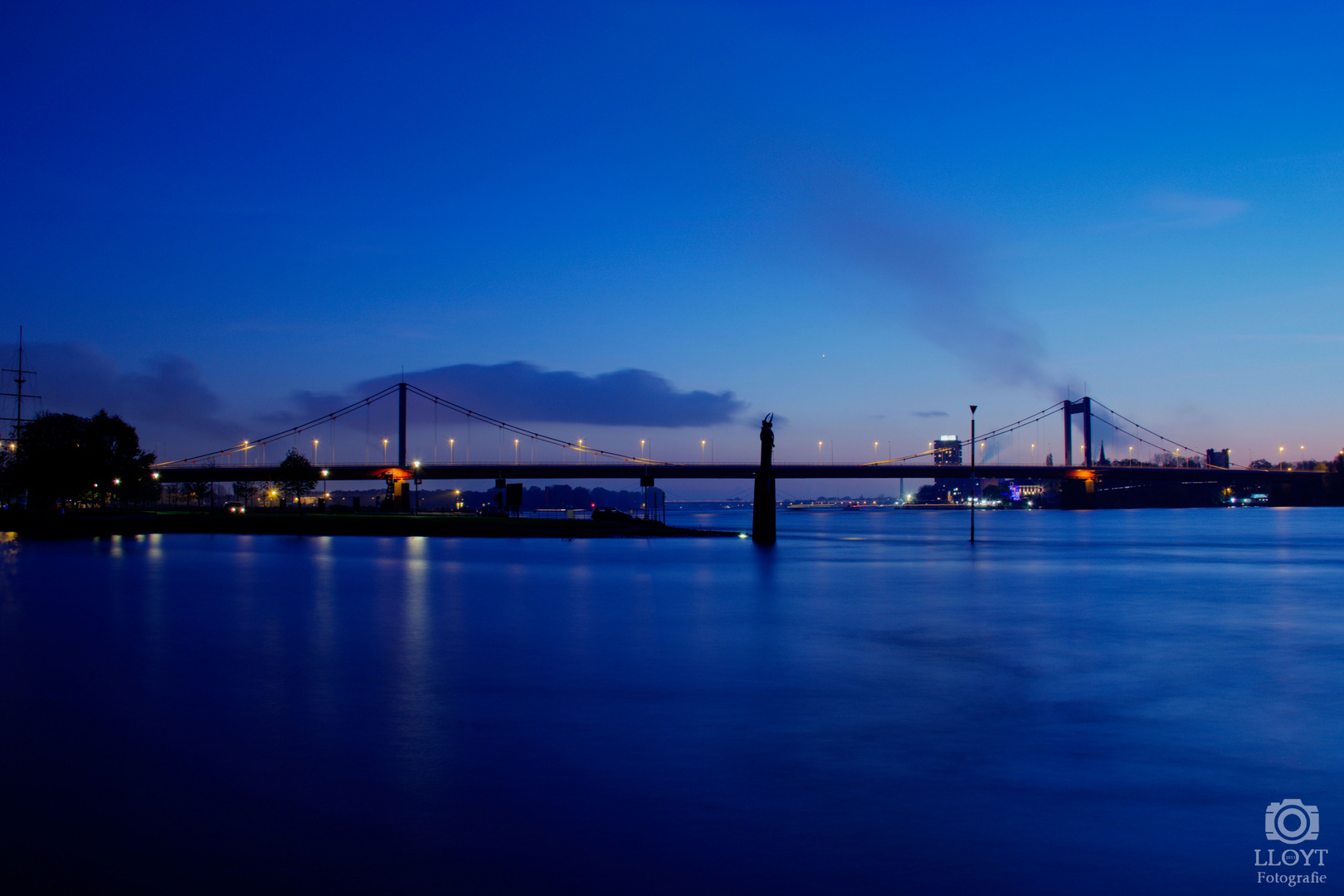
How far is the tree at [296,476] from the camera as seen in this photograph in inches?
3297

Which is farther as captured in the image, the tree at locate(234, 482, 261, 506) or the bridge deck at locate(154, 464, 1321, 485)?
the tree at locate(234, 482, 261, 506)

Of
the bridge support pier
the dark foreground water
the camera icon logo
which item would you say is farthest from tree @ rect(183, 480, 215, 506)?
the camera icon logo

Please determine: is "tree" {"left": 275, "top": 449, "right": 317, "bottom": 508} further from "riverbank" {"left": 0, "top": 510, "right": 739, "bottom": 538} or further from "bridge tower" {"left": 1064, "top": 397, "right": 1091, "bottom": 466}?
"bridge tower" {"left": 1064, "top": 397, "right": 1091, "bottom": 466}

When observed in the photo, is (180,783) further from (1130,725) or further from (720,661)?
(1130,725)

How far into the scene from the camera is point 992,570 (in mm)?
30266

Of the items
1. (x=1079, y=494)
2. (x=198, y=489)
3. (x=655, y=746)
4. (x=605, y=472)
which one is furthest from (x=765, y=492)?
(x=1079, y=494)

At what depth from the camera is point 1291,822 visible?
5945 mm

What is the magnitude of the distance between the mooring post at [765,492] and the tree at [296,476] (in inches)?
2063

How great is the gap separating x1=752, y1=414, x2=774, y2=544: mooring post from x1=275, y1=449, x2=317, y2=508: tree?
52.4 meters

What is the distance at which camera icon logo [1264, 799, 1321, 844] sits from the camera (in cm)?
570

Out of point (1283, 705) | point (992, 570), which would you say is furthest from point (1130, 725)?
point (992, 570)

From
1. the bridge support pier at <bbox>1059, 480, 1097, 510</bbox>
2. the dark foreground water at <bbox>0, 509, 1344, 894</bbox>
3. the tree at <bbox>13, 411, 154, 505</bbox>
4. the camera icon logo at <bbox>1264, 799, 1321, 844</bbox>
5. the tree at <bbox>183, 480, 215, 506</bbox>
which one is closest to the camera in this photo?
the dark foreground water at <bbox>0, 509, 1344, 894</bbox>

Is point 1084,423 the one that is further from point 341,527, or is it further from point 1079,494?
point 341,527

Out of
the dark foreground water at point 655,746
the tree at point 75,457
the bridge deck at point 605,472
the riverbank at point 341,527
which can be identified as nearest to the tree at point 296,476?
the bridge deck at point 605,472
